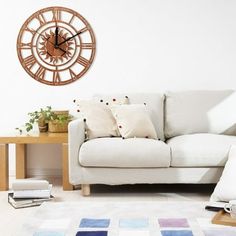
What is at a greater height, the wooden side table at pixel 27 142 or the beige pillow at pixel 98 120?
the beige pillow at pixel 98 120

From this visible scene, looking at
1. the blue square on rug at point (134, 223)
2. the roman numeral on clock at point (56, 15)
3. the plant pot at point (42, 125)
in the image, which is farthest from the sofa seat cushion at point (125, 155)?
the roman numeral on clock at point (56, 15)

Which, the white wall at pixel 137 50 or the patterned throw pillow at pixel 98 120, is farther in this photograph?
the white wall at pixel 137 50

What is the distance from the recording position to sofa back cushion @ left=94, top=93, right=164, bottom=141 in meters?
3.81

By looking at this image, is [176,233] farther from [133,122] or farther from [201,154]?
[133,122]

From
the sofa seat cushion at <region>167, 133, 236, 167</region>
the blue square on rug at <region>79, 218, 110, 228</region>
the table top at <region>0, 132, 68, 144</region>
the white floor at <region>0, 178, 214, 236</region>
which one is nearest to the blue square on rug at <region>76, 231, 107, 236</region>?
the blue square on rug at <region>79, 218, 110, 228</region>

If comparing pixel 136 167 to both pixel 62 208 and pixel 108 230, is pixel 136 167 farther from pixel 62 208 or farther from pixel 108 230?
pixel 108 230

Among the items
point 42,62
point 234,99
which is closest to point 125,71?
point 42,62

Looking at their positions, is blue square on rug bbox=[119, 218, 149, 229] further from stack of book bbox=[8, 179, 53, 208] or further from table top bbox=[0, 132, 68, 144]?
table top bbox=[0, 132, 68, 144]

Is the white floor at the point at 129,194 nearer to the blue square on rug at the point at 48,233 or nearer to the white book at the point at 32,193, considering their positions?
the white book at the point at 32,193

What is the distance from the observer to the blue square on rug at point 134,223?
2400mm

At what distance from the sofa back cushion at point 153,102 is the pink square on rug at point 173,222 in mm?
1358

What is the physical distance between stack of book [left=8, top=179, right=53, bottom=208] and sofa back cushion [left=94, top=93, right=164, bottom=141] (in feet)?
3.54

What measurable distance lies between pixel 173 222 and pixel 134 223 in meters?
0.23

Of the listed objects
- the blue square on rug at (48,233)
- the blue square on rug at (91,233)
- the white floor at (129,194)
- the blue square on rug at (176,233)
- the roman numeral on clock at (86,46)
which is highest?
the roman numeral on clock at (86,46)
